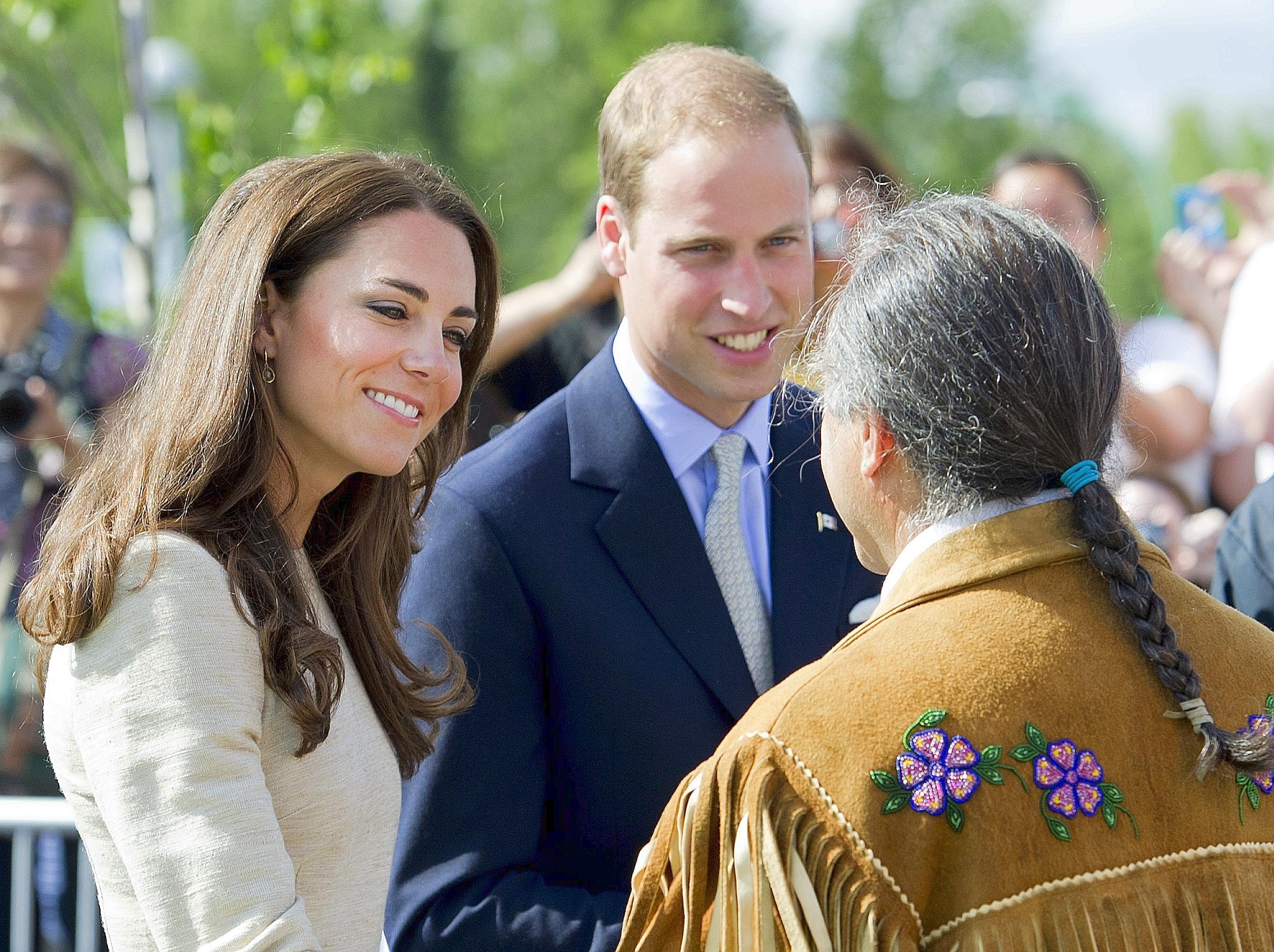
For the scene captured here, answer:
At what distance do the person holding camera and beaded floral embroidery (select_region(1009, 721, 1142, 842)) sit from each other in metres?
3.03

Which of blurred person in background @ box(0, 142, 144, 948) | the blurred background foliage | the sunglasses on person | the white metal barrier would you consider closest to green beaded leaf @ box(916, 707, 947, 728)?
Result: the white metal barrier

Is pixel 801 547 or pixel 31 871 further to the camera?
pixel 31 871

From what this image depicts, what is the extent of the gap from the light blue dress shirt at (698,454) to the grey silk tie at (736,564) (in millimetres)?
15

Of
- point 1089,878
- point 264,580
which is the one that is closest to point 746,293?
point 264,580

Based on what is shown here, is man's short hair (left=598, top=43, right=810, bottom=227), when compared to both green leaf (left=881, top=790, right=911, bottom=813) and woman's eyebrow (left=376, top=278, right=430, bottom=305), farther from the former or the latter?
green leaf (left=881, top=790, right=911, bottom=813)

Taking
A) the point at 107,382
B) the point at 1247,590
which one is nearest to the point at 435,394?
the point at 1247,590

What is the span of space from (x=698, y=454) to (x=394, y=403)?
2.37 ft

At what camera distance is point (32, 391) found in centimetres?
410

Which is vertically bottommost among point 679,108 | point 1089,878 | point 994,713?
point 1089,878

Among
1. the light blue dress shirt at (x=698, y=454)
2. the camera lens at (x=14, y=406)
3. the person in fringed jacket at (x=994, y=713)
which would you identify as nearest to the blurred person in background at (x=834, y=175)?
the light blue dress shirt at (x=698, y=454)

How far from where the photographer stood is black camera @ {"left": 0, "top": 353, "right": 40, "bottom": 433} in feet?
13.2

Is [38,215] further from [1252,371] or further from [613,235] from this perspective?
[1252,371]

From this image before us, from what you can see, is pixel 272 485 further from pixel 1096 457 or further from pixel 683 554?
pixel 1096 457

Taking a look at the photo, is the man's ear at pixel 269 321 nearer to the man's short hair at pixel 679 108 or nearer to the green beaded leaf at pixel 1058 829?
the man's short hair at pixel 679 108
